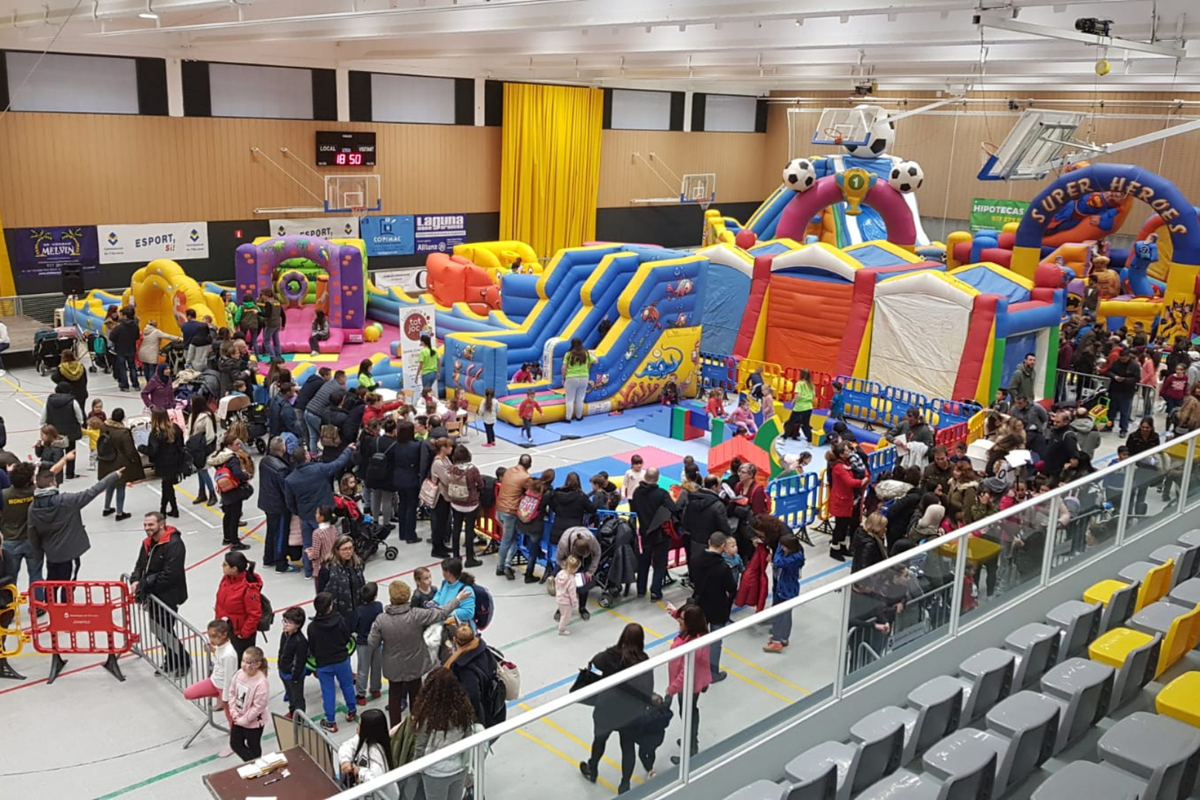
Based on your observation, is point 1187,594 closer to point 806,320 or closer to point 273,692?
point 273,692

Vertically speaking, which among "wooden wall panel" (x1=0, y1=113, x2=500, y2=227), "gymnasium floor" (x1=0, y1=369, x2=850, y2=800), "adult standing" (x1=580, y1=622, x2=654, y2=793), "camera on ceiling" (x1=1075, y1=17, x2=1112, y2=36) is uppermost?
"camera on ceiling" (x1=1075, y1=17, x2=1112, y2=36)

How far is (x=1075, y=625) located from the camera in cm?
679

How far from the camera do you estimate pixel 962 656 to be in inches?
265

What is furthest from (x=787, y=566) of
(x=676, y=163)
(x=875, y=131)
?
(x=676, y=163)

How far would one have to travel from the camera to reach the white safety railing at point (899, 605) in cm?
454

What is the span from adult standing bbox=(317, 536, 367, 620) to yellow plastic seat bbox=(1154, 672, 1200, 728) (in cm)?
485

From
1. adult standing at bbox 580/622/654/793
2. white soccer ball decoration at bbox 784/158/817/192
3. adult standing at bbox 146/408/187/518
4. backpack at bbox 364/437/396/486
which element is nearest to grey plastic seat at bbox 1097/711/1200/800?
adult standing at bbox 580/622/654/793

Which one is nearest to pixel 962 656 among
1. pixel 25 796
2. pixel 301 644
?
pixel 301 644

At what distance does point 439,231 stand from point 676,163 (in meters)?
9.12

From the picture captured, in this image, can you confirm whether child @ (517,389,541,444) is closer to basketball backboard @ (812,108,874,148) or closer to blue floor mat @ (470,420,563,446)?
blue floor mat @ (470,420,563,446)

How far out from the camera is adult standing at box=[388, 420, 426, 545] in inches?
394

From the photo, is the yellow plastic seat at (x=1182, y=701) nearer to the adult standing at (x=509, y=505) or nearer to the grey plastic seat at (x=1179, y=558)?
the grey plastic seat at (x=1179, y=558)

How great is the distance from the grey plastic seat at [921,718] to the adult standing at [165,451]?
7352mm

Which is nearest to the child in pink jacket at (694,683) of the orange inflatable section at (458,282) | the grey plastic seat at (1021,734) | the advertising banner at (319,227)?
the grey plastic seat at (1021,734)
